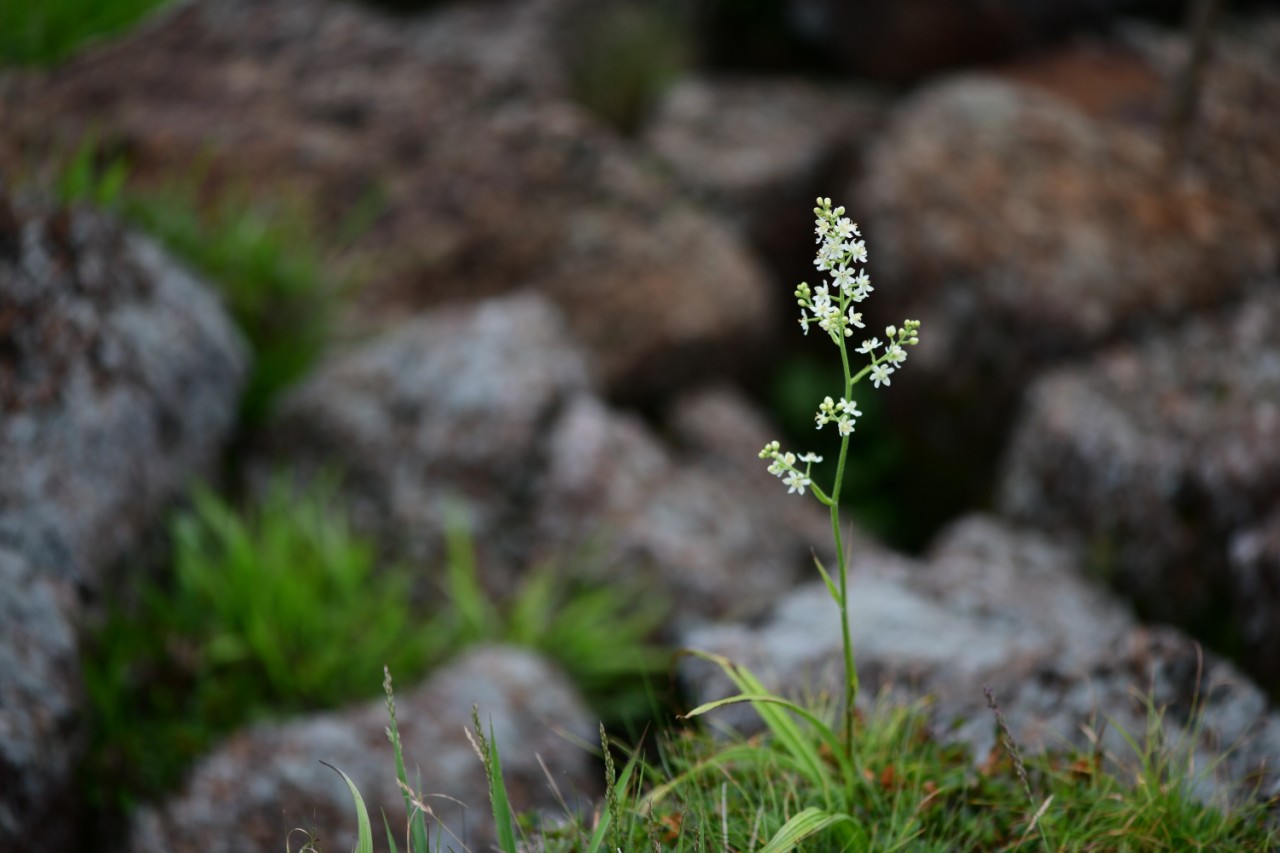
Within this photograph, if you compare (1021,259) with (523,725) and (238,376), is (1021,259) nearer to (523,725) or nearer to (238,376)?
(523,725)

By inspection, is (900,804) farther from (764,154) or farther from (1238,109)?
(1238,109)

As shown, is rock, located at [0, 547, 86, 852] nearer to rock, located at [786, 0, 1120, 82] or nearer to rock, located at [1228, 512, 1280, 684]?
rock, located at [1228, 512, 1280, 684]

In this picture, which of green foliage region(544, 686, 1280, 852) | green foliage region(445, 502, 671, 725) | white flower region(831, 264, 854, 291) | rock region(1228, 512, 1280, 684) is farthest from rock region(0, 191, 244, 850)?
rock region(1228, 512, 1280, 684)

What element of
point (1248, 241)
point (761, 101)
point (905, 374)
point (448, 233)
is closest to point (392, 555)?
point (448, 233)

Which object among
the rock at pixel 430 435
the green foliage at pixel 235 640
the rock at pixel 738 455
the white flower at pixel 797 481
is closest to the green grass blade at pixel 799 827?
the white flower at pixel 797 481

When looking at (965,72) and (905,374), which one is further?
(965,72)

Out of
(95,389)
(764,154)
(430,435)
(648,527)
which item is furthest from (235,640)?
(764,154)
